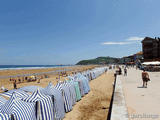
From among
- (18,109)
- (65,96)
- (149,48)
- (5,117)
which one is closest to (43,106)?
(18,109)

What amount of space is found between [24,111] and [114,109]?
3.12 meters

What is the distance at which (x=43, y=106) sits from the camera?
440 centimetres

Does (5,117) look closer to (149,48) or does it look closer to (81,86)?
(81,86)

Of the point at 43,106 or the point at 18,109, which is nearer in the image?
the point at 18,109

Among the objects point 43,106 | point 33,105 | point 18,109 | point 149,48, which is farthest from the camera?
point 149,48

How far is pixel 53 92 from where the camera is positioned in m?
5.29

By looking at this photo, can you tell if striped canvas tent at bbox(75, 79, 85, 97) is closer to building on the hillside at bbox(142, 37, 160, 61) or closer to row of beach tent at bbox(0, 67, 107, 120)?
row of beach tent at bbox(0, 67, 107, 120)

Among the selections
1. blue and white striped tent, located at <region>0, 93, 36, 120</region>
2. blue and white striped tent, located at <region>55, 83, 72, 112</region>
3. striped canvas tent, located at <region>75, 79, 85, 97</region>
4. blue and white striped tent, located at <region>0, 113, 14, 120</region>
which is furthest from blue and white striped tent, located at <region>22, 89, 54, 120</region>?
striped canvas tent, located at <region>75, 79, 85, 97</region>

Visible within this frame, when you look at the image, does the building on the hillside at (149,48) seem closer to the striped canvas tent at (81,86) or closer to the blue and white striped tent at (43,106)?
the striped canvas tent at (81,86)

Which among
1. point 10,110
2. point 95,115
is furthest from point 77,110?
point 10,110

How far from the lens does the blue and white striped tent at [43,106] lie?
4302 millimetres

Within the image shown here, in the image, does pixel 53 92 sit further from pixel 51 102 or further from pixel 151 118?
pixel 151 118

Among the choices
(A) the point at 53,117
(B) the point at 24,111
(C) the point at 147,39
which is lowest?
(A) the point at 53,117

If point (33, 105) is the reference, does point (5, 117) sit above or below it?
above
